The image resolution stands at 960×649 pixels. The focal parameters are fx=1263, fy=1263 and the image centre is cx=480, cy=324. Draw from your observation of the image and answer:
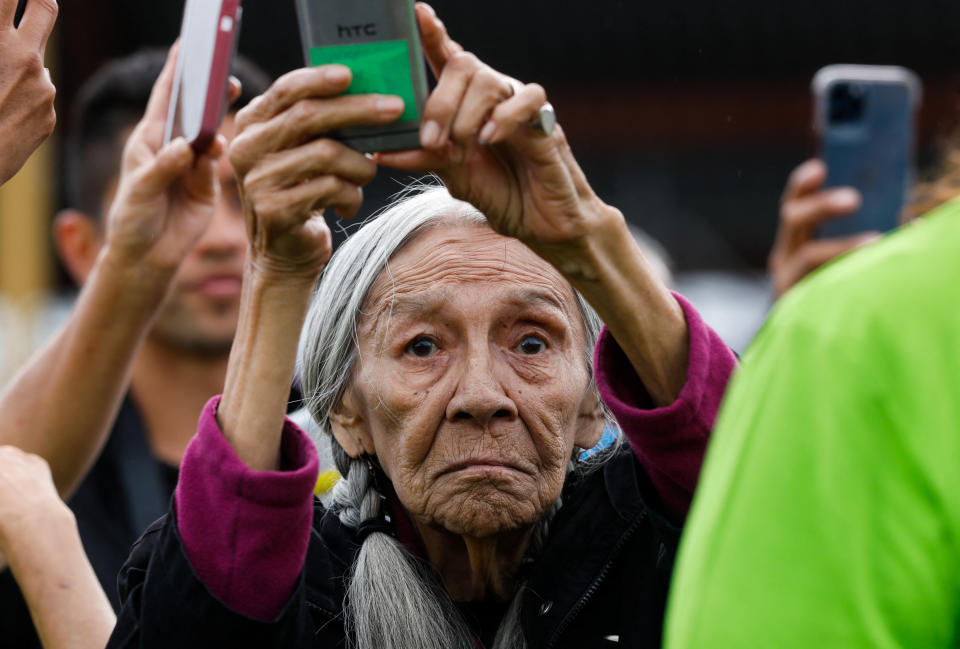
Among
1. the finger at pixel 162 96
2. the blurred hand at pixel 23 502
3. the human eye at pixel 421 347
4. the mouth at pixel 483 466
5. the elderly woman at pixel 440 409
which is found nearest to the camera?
the elderly woman at pixel 440 409

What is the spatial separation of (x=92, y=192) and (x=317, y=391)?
1.74 meters

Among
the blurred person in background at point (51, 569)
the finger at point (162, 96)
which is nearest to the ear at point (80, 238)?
the finger at point (162, 96)

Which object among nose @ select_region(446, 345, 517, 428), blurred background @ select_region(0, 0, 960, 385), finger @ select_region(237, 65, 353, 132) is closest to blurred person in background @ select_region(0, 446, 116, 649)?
nose @ select_region(446, 345, 517, 428)

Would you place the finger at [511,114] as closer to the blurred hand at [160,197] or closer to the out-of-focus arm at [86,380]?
the blurred hand at [160,197]

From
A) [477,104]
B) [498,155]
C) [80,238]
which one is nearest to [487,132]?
[477,104]

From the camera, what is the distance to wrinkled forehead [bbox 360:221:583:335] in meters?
2.01

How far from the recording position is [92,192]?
362cm

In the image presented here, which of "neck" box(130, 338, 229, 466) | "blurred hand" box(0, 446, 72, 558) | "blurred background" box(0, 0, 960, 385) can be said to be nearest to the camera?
"blurred hand" box(0, 446, 72, 558)

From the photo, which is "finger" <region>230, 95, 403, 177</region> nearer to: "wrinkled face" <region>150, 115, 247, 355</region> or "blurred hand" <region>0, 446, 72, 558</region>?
"blurred hand" <region>0, 446, 72, 558</region>

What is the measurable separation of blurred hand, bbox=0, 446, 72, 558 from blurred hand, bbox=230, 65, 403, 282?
55 centimetres

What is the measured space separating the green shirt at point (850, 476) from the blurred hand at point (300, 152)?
718 mm

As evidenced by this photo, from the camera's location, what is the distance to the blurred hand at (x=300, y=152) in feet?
4.84

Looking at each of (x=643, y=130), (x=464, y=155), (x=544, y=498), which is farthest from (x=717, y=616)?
(x=643, y=130)

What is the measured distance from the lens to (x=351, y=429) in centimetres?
212
